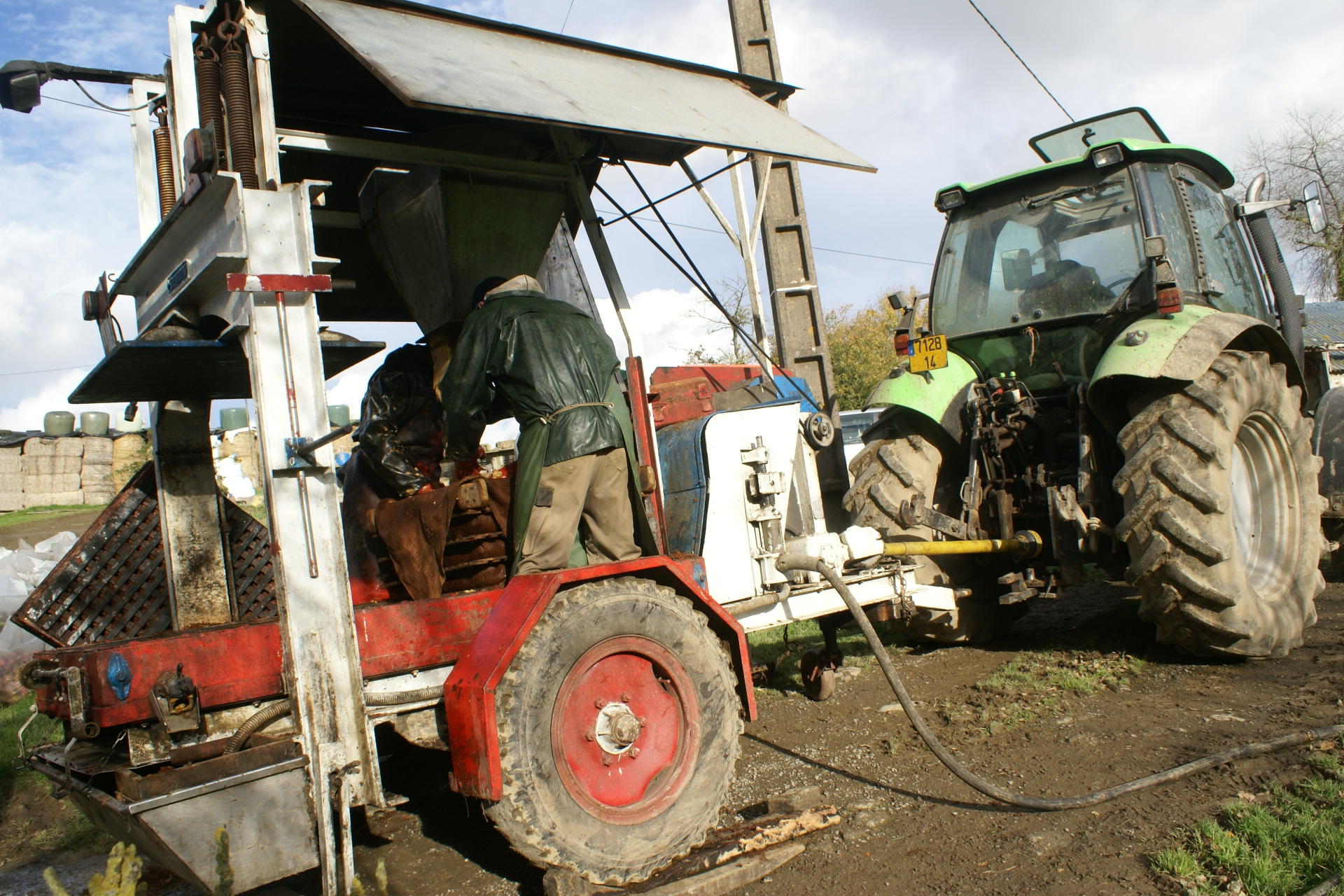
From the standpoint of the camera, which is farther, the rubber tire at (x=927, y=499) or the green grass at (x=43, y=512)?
the green grass at (x=43, y=512)

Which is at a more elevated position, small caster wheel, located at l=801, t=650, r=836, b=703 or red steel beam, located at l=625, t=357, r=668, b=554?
red steel beam, located at l=625, t=357, r=668, b=554

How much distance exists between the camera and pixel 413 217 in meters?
3.94

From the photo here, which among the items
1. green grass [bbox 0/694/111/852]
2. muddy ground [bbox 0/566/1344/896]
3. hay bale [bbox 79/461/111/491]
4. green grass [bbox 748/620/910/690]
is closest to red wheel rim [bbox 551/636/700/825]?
muddy ground [bbox 0/566/1344/896]

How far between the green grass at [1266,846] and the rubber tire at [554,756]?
53.3 inches

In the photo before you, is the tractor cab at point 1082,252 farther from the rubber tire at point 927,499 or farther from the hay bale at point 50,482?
the hay bale at point 50,482

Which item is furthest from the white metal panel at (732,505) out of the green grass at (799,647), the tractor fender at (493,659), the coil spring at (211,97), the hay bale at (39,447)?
the hay bale at (39,447)

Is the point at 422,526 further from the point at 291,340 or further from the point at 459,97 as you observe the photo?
the point at 459,97

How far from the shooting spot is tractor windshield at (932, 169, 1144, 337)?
5.02m

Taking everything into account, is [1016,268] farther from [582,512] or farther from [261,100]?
[261,100]

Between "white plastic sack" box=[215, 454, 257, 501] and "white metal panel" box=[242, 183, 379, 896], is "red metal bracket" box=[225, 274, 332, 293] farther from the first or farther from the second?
"white plastic sack" box=[215, 454, 257, 501]

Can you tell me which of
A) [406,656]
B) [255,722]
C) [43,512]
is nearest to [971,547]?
[406,656]

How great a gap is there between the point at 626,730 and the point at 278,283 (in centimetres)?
175

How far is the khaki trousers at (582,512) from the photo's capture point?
320cm

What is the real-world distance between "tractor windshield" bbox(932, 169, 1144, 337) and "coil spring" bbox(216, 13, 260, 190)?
4.06m
